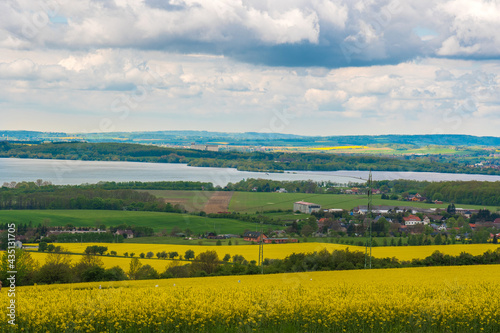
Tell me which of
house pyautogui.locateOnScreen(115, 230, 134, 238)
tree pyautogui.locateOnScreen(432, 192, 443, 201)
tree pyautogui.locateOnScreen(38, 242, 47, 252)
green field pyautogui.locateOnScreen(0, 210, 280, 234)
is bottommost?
house pyautogui.locateOnScreen(115, 230, 134, 238)

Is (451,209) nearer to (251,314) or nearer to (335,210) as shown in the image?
(335,210)

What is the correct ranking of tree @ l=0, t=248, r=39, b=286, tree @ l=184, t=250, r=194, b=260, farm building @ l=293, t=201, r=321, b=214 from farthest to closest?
farm building @ l=293, t=201, r=321, b=214
tree @ l=184, t=250, r=194, b=260
tree @ l=0, t=248, r=39, b=286

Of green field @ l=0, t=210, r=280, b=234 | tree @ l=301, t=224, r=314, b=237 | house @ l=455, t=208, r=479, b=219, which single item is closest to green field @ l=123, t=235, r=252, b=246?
green field @ l=0, t=210, r=280, b=234

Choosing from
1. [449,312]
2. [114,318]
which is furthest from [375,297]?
[114,318]

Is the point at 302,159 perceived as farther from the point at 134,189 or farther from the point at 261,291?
the point at 261,291

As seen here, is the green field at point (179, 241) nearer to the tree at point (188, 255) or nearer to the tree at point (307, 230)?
the tree at point (307, 230)

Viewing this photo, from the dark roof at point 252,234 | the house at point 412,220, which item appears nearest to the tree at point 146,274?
the dark roof at point 252,234

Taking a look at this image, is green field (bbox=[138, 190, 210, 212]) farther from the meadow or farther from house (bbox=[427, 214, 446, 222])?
the meadow
